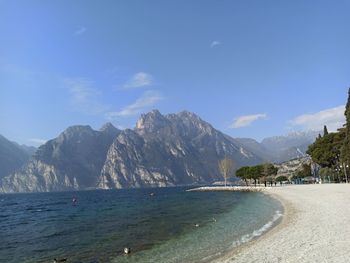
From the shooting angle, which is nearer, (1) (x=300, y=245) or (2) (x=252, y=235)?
(1) (x=300, y=245)

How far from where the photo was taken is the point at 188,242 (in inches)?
1035

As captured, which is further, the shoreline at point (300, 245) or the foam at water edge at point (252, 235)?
the foam at water edge at point (252, 235)

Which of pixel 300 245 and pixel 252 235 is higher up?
pixel 300 245

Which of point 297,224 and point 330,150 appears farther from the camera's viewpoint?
point 330,150

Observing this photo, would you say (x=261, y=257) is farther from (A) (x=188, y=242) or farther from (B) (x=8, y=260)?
(B) (x=8, y=260)

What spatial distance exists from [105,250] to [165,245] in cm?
445

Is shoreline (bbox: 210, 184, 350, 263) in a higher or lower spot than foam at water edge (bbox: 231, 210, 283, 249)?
higher

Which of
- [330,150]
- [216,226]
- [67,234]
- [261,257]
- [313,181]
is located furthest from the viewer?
[313,181]

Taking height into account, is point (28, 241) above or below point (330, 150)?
below

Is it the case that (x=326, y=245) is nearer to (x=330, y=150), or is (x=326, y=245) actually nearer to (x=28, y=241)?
(x=28, y=241)

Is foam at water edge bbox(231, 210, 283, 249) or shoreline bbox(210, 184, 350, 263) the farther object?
foam at water edge bbox(231, 210, 283, 249)

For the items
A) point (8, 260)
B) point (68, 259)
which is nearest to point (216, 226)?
point (68, 259)

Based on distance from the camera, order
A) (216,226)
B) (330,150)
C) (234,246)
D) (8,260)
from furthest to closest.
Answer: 1. (330,150)
2. (216,226)
3. (8,260)
4. (234,246)

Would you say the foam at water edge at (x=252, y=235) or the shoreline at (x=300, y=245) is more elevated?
the shoreline at (x=300, y=245)
